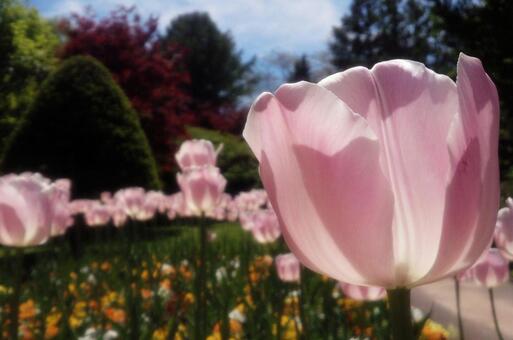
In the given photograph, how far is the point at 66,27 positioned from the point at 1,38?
862 centimetres

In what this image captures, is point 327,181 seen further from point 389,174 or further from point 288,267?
point 288,267

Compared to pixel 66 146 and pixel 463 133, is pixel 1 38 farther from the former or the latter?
pixel 463 133

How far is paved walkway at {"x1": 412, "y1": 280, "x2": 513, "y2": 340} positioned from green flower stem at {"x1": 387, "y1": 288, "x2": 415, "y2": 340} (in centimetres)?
171

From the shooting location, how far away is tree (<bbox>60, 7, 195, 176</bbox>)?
36.4 feet

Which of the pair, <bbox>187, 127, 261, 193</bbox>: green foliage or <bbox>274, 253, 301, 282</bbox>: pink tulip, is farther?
<bbox>187, 127, 261, 193</bbox>: green foliage

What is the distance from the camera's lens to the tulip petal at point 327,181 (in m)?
0.50

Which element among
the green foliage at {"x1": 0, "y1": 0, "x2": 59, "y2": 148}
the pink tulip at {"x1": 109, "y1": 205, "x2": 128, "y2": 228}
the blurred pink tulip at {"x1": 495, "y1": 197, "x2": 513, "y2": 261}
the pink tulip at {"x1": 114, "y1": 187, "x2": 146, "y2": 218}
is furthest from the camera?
the green foliage at {"x1": 0, "y1": 0, "x2": 59, "y2": 148}

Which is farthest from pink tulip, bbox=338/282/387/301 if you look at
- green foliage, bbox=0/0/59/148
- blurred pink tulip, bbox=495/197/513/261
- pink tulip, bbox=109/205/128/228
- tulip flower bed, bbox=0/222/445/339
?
green foliage, bbox=0/0/59/148

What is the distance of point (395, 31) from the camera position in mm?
30344

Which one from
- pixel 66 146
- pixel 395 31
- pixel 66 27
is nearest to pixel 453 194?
pixel 66 146

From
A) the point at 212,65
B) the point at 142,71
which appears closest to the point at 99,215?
the point at 142,71

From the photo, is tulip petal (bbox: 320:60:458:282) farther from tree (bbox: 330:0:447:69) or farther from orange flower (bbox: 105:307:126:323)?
tree (bbox: 330:0:447:69)

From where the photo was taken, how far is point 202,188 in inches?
88.1

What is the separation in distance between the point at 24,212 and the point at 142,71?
34.3ft
